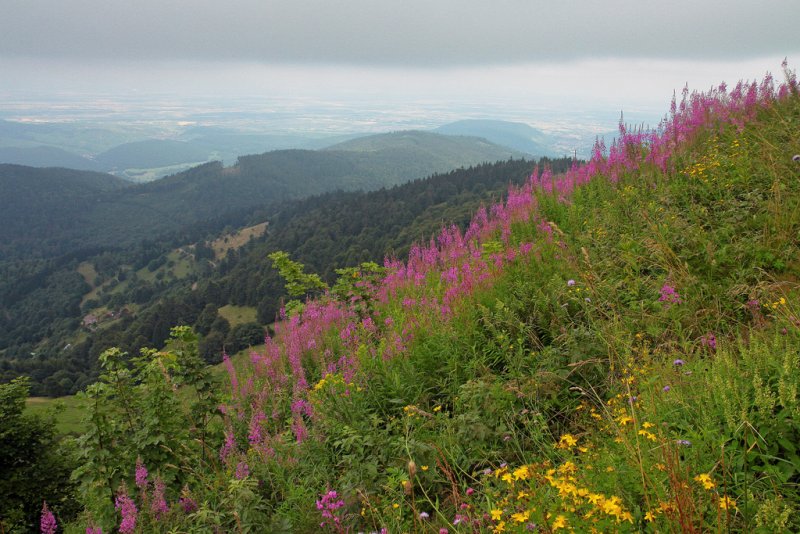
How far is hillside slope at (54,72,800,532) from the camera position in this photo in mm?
2049

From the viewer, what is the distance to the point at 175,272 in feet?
527

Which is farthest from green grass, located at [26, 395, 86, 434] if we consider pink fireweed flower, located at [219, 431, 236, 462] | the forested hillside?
the forested hillside

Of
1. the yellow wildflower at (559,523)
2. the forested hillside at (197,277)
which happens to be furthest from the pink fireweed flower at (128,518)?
the forested hillside at (197,277)

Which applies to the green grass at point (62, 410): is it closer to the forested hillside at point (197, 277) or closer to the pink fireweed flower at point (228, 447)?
the pink fireweed flower at point (228, 447)

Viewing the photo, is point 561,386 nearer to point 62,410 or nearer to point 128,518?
point 128,518

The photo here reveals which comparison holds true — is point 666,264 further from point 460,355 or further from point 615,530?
point 615,530

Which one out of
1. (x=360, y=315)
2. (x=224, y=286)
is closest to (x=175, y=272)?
(x=224, y=286)

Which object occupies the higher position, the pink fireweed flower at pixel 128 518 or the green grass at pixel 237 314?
the pink fireweed flower at pixel 128 518

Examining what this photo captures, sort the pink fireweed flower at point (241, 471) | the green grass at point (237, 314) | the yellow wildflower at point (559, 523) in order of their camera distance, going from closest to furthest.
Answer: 1. the yellow wildflower at point (559, 523)
2. the pink fireweed flower at point (241, 471)
3. the green grass at point (237, 314)

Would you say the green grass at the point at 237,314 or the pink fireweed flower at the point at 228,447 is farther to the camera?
the green grass at the point at 237,314

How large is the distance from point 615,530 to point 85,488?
5.09m

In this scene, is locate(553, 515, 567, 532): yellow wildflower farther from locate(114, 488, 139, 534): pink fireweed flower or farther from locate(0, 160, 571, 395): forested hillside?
locate(0, 160, 571, 395): forested hillside

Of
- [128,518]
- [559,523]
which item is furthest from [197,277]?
[559,523]

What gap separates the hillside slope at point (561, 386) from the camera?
2.05 meters
